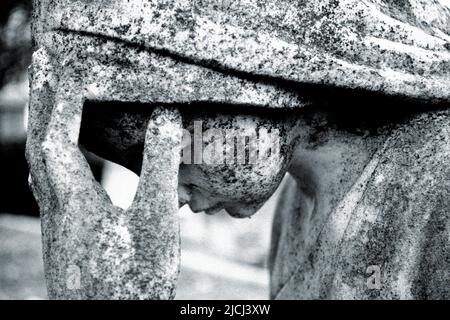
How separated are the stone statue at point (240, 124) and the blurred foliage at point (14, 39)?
5.52 feet

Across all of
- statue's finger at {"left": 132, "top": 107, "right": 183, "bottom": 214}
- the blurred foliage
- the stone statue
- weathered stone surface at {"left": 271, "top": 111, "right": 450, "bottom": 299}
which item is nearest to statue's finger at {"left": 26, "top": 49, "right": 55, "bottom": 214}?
the stone statue

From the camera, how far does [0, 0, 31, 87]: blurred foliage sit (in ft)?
10.0

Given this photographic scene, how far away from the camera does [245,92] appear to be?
4.45 ft

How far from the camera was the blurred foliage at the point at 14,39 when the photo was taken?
3.05 m

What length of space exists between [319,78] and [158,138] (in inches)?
13.4

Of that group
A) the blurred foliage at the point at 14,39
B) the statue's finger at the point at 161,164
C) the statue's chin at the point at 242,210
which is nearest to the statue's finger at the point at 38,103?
the statue's finger at the point at 161,164

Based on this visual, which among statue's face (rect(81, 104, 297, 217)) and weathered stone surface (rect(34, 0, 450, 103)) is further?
statue's face (rect(81, 104, 297, 217))

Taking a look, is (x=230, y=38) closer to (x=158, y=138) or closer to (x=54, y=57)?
(x=158, y=138)

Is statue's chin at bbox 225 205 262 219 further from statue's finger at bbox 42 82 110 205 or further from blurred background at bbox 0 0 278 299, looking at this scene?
blurred background at bbox 0 0 278 299

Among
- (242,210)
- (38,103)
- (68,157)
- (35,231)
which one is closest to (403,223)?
(242,210)

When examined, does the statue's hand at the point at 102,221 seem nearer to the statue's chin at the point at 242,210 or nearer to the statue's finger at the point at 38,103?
the statue's finger at the point at 38,103

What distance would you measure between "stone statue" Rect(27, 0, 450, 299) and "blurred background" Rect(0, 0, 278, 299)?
168cm

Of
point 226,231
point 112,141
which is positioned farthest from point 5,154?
point 112,141

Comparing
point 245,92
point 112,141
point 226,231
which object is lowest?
point 226,231
